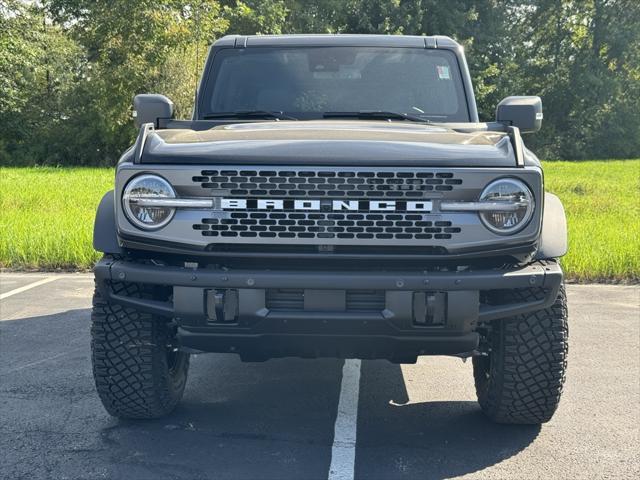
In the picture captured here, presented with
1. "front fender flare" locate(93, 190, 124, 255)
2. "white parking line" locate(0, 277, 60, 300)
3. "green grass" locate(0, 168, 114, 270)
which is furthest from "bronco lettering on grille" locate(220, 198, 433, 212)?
"green grass" locate(0, 168, 114, 270)

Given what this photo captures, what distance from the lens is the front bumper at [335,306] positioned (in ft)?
11.6

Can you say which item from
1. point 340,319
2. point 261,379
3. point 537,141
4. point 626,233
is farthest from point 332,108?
point 537,141

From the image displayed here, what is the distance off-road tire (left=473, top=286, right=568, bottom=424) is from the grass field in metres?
4.83

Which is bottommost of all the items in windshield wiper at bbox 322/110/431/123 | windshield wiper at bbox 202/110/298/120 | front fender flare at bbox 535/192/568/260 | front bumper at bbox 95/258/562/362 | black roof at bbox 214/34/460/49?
front bumper at bbox 95/258/562/362

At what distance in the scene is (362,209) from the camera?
3.61 m

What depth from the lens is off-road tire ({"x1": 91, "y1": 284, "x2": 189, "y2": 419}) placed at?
13.4 ft

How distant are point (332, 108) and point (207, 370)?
1758mm

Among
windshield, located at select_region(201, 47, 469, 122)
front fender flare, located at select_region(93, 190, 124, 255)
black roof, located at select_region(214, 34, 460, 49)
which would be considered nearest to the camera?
front fender flare, located at select_region(93, 190, 124, 255)

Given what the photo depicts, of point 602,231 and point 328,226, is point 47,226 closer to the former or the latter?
point 602,231

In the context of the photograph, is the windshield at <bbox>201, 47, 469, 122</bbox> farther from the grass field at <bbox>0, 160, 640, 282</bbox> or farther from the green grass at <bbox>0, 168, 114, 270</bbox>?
the green grass at <bbox>0, 168, 114, 270</bbox>

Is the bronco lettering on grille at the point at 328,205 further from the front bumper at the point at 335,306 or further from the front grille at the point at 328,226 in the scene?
the front bumper at the point at 335,306

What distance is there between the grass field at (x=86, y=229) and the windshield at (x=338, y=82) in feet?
Result: 13.4

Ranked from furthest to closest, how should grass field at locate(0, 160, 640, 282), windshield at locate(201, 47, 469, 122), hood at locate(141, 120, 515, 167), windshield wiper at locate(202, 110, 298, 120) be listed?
grass field at locate(0, 160, 640, 282), windshield at locate(201, 47, 469, 122), windshield wiper at locate(202, 110, 298, 120), hood at locate(141, 120, 515, 167)

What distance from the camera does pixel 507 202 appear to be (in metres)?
3.64
